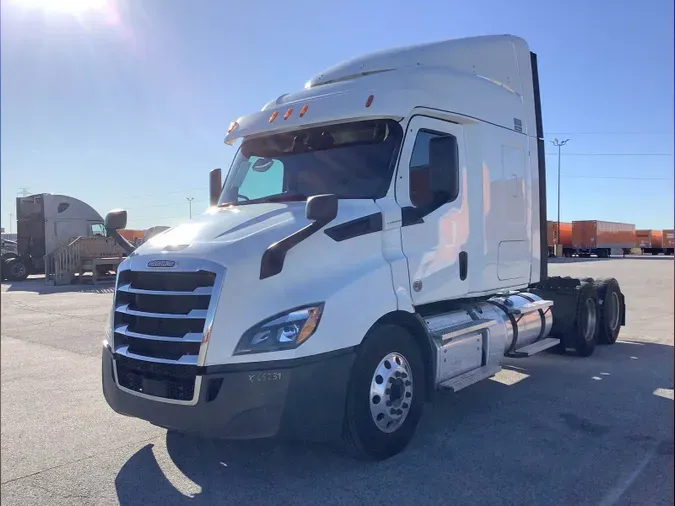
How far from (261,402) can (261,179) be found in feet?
7.46

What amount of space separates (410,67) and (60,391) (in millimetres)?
5233

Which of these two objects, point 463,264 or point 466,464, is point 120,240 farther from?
point 466,464

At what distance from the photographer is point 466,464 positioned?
4.30m

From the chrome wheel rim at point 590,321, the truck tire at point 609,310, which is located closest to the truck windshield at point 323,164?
the chrome wheel rim at point 590,321

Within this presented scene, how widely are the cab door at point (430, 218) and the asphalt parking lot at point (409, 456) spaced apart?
4.34ft

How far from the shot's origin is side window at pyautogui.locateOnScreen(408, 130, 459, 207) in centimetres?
490

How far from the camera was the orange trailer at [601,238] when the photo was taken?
53219mm

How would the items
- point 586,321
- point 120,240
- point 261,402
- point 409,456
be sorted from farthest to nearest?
1. point 586,321
2. point 120,240
3. point 409,456
4. point 261,402

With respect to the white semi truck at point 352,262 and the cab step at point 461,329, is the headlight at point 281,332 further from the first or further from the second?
the cab step at point 461,329

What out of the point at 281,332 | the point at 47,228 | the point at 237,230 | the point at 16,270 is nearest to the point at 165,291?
the point at 237,230

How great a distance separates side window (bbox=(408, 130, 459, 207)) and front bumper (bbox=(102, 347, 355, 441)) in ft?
5.66

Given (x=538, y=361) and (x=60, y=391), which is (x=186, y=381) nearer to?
(x=60, y=391)

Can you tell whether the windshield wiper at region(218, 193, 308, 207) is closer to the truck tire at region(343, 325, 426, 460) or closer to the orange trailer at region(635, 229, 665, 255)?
the truck tire at region(343, 325, 426, 460)

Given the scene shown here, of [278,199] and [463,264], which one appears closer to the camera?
[278,199]
